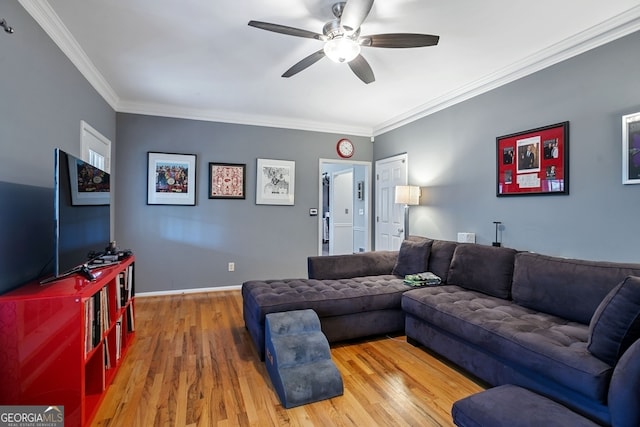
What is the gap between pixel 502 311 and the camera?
2193mm

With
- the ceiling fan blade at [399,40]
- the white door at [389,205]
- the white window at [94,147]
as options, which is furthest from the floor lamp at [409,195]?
the white window at [94,147]

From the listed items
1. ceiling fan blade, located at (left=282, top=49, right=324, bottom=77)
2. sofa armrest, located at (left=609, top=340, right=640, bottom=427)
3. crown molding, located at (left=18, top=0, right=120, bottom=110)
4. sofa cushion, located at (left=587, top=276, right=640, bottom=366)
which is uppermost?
crown molding, located at (left=18, top=0, right=120, bottom=110)

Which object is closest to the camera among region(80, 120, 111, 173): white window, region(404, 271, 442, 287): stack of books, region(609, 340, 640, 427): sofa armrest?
region(609, 340, 640, 427): sofa armrest

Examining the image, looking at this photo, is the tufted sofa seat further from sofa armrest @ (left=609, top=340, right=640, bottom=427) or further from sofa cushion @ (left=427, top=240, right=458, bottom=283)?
sofa armrest @ (left=609, top=340, right=640, bottom=427)

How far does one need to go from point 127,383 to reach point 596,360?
108 inches

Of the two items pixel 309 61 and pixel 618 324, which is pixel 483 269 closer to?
pixel 618 324

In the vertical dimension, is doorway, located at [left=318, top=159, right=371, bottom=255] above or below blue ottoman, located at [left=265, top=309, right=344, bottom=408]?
above

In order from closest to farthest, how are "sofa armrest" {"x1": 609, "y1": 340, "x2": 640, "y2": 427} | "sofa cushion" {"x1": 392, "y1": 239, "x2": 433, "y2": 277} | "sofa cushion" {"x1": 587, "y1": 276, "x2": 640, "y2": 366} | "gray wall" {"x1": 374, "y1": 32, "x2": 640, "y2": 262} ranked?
"sofa armrest" {"x1": 609, "y1": 340, "x2": 640, "y2": 427} → "sofa cushion" {"x1": 587, "y1": 276, "x2": 640, "y2": 366} → "gray wall" {"x1": 374, "y1": 32, "x2": 640, "y2": 262} → "sofa cushion" {"x1": 392, "y1": 239, "x2": 433, "y2": 277}

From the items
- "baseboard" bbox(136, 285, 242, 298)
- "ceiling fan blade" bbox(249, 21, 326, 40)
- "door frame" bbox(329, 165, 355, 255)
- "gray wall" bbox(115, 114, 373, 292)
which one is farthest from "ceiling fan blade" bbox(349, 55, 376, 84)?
"door frame" bbox(329, 165, 355, 255)

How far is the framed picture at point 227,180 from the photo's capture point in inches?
171

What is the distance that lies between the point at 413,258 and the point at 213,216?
109 inches

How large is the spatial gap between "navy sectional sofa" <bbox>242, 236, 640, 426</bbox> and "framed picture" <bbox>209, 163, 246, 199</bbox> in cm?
186

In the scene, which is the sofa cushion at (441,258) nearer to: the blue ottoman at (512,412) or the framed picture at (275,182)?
the blue ottoman at (512,412)

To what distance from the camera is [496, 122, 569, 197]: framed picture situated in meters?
2.59
